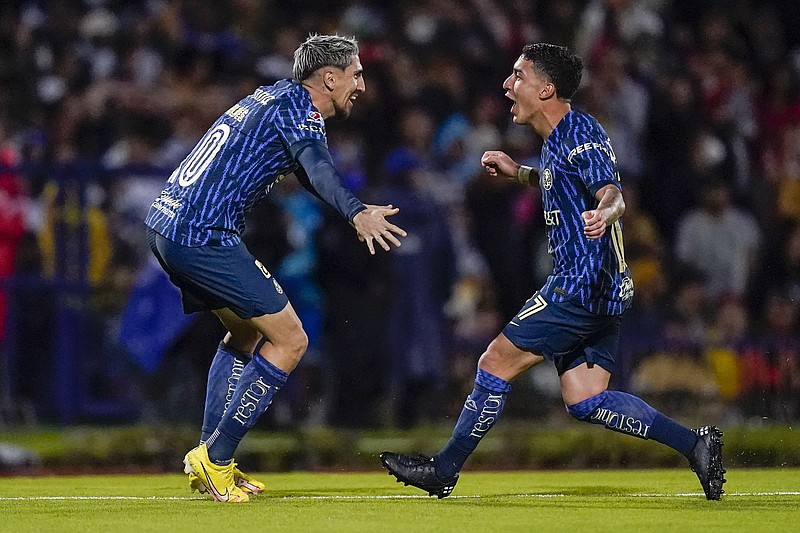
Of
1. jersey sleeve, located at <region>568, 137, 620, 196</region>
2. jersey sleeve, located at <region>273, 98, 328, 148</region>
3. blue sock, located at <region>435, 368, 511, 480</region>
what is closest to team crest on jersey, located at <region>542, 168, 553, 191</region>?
jersey sleeve, located at <region>568, 137, 620, 196</region>

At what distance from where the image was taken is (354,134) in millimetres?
12977

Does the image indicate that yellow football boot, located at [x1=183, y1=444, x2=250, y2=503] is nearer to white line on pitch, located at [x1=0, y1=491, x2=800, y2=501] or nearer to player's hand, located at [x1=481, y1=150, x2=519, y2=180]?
white line on pitch, located at [x1=0, y1=491, x2=800, y2=501]

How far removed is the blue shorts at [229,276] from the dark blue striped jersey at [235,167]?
50mm

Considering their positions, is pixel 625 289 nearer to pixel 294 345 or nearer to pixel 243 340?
pixel 294 345

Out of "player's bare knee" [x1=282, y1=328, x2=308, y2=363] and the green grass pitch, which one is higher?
"player's bare knee" [x1=282, y1=328, x2=308, y2=363]

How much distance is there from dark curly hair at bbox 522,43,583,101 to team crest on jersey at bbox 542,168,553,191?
1.36 ft

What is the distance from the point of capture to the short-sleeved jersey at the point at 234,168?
23.2 feet

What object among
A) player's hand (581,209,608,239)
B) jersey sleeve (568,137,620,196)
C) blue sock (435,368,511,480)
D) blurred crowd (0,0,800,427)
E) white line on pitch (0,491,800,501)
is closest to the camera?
player's hand (581,209,608,239)

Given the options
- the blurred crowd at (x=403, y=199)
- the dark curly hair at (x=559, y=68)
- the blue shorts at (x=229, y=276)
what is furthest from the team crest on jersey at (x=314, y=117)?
the blurred crowd at (x=403, y=199)

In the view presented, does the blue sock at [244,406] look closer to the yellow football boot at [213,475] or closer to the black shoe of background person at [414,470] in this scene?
the yellow football boot at [213,475]

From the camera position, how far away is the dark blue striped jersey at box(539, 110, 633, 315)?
23.1 ft

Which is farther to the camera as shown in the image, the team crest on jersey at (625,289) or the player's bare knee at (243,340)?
the player's bare knee at (243,340)

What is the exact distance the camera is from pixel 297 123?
702 centimetres

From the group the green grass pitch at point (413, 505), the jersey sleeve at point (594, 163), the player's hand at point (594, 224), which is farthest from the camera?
the jersey sleeve at point (594, 163)
